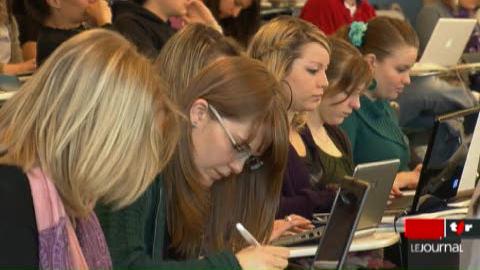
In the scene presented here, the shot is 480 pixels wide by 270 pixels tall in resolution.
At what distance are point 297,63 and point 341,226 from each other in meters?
1.27

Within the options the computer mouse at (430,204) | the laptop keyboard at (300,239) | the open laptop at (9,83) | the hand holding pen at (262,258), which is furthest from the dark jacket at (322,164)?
the open laptop at (9,83)

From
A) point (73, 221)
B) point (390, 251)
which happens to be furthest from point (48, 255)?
point (390, 251)

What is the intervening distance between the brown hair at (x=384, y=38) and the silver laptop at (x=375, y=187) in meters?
1.47

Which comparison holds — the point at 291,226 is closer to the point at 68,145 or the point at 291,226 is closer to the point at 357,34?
the point at 68,145

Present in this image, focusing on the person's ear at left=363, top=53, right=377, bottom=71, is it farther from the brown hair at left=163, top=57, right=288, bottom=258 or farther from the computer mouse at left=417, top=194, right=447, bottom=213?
the brown hair at left=163, top=57, right=288, bottom=258

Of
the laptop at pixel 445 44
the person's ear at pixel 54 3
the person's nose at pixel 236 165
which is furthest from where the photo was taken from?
the laptop at pixel 445 44

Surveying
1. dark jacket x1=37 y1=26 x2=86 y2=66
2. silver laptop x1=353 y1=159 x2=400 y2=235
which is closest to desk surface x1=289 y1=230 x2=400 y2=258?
silver laptop x1=353 y1=159 x2=400 y2=235

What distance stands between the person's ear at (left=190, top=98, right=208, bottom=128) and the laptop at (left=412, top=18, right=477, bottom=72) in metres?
4.19

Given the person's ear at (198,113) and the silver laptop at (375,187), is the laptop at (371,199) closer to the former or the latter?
the silver laptop at (375,187)

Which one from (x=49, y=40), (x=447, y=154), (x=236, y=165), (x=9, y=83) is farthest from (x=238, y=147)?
(x=49, y=40)

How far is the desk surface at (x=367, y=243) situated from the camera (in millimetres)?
2814

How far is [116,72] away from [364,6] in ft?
17.9

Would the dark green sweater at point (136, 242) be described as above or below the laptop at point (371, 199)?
above

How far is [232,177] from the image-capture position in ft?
9.04
